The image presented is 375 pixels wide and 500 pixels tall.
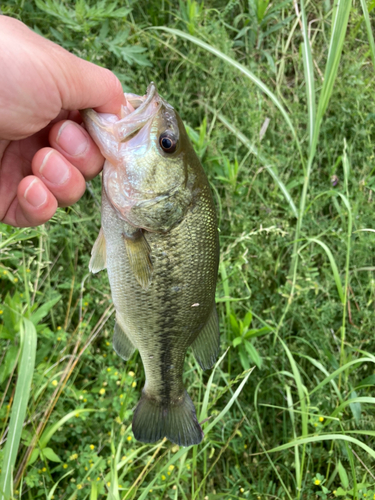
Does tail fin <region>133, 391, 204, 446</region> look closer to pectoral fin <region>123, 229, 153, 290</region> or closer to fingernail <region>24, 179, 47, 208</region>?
pectoral fin <region>123, 229, 153, 290</region>

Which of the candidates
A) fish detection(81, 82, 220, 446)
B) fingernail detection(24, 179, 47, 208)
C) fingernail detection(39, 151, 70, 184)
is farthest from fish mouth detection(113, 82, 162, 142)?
fingernail detection(24, 179, 47, 208)

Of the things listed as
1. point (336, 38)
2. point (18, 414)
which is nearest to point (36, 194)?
point (18, 414)

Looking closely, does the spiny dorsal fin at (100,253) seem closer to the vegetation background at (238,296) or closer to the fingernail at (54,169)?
the fingernail at (54,169)

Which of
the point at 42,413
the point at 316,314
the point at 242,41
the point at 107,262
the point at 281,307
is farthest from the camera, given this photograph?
the point at 242,41

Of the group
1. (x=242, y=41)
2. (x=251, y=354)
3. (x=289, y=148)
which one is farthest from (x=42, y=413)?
(x=242, y=41)

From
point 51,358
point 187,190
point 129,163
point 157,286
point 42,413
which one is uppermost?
point 129,163

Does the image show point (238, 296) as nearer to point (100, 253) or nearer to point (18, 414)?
point (100, 253)

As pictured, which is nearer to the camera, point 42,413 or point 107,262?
point 107,262

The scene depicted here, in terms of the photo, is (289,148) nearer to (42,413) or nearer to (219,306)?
(219,306)
